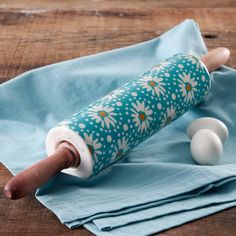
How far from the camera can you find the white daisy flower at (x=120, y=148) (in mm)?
865

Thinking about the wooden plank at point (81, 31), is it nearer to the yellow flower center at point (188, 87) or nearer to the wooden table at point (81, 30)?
the wooden table at point (81, 30)

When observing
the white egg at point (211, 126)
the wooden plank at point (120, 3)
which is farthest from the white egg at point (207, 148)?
the wooden plank at point (120, 3)

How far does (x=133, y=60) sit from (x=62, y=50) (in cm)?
15

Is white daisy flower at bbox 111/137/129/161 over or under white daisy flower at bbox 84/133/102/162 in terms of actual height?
under

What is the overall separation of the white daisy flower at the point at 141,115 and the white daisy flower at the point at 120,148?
31 mm

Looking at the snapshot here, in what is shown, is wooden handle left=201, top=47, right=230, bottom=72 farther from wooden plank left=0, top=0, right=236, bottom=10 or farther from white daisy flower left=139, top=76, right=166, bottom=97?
wooden plank left=0, top=0, right=236, bottom=10

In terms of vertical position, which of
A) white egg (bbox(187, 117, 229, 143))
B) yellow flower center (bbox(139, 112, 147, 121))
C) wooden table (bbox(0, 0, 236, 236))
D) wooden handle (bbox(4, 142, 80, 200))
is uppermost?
yellow flower center (bbox(139, 112, 147, 121))

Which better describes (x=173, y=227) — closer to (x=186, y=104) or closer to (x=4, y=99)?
(x=186, y=104)

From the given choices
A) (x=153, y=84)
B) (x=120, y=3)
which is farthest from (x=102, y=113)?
(x=120, y=3)

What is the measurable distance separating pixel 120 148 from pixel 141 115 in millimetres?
60

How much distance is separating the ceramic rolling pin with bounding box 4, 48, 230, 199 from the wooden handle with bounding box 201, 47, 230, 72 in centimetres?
9

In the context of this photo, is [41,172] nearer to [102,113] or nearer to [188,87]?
[102,113]

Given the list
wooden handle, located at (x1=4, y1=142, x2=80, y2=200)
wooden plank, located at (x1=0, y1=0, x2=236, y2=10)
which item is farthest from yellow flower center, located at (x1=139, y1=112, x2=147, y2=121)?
wooden plank, located at (x1=0, y1=0, x2=236, y2=10)

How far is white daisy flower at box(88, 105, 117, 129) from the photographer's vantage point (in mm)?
863
